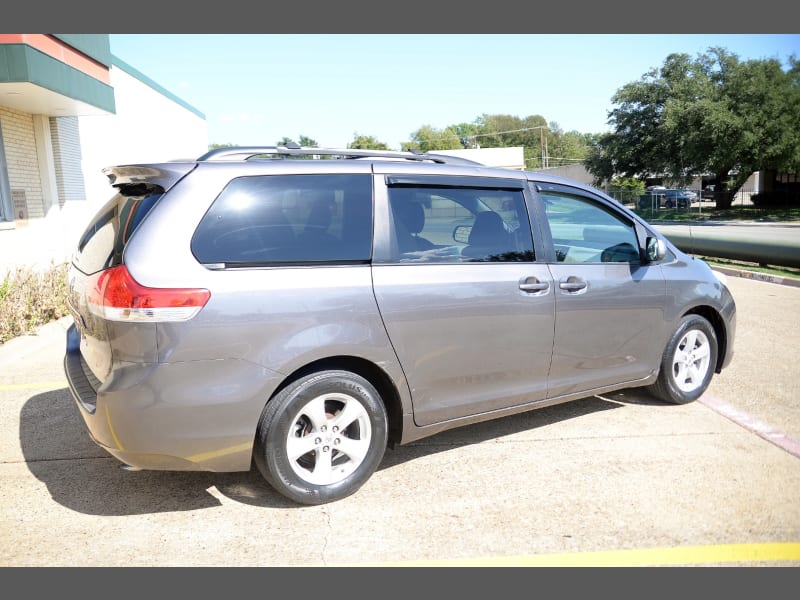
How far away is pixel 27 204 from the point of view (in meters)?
11.5

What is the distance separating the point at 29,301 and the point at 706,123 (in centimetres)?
3455

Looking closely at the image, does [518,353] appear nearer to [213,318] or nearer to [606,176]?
[213,318]

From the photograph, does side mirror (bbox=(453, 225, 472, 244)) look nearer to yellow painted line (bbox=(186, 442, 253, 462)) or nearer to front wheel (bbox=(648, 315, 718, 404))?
yellow painted line (bbox=(186, 442, 253, 462))

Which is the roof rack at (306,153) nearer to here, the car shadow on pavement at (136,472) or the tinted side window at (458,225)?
the tinted side window at (458,225)

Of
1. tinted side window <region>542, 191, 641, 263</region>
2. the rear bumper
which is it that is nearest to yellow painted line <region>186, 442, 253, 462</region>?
the rear bumper

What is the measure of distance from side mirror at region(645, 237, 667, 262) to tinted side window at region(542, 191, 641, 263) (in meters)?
0.08

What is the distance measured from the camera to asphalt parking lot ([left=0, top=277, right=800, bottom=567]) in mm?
3182

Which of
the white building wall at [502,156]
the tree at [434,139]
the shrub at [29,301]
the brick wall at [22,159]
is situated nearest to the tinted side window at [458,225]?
the shrub at [29,301]

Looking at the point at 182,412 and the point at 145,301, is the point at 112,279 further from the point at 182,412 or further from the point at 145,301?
the point at 182,412

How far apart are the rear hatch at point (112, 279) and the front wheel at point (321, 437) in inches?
29.1

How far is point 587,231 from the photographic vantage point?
4.88 m

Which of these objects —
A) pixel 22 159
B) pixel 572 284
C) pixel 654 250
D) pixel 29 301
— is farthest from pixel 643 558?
pixel 22 159

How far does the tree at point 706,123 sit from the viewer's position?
1305 inches

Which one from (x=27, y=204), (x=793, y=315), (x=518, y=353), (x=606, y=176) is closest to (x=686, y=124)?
(x=606, y=176)
